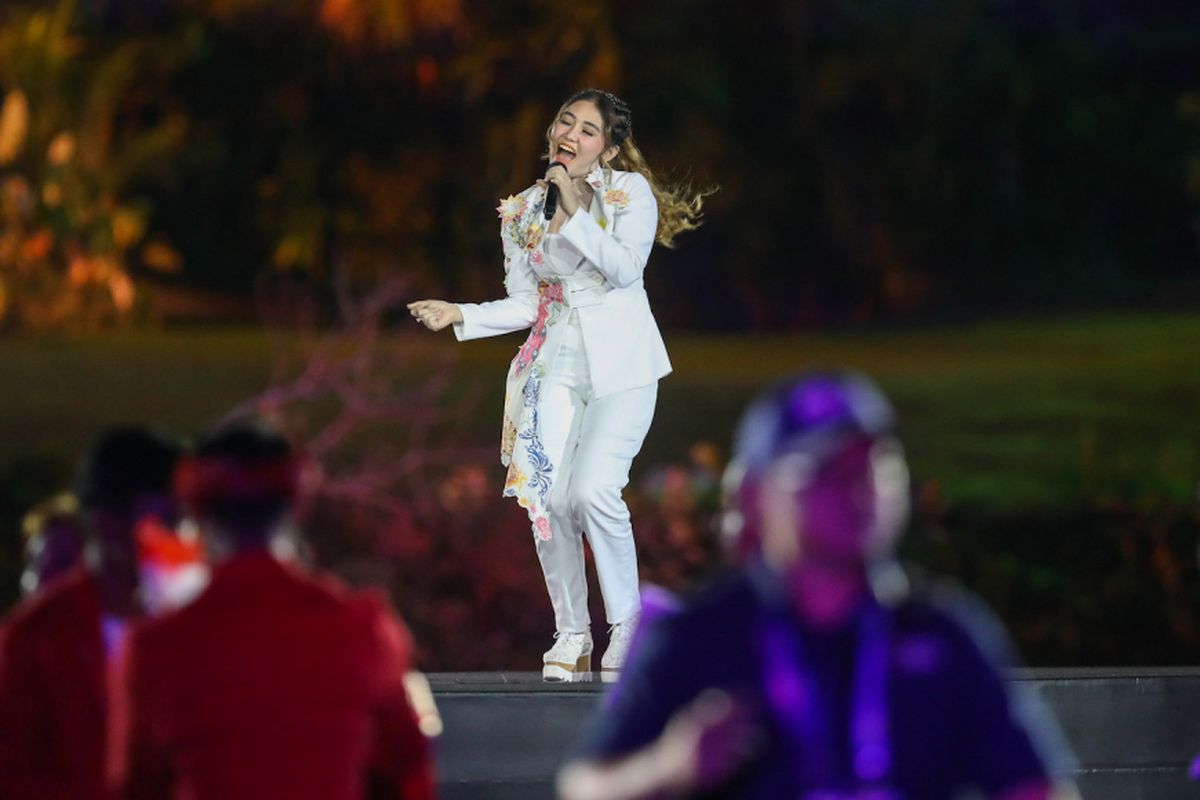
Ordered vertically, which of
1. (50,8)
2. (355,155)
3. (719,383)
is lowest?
(719,383)

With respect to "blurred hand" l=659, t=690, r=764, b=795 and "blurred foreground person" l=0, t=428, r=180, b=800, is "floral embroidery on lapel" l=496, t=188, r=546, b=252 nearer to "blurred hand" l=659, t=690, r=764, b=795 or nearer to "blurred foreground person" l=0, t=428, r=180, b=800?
"blurred foreground person" l=0, t=428, r=180, b=800

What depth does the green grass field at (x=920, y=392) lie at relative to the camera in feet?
44.1

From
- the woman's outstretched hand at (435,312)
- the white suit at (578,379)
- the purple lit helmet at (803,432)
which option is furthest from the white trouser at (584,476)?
the purple lit helmet at (803,432)

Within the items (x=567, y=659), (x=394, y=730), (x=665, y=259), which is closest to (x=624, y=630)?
(x=567, y=659)

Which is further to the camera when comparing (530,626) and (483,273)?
(483,273)

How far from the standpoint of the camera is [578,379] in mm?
5449

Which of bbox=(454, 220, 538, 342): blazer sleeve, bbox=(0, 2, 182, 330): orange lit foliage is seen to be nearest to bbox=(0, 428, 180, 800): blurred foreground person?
bbox=(454, 220, 538, 342): blazer sleeve

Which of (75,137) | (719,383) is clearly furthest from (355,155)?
(719,383)

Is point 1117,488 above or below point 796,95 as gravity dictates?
below

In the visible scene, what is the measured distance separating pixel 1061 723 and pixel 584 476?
126 cm

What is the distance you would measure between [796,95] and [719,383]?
220cm

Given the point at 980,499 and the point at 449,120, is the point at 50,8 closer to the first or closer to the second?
the point at 449,120

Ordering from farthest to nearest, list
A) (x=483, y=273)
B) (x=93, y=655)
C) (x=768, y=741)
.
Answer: (x=483, y=273) → (x=93, y=655) → (x=768, y=741)

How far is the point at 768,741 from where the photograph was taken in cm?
221
